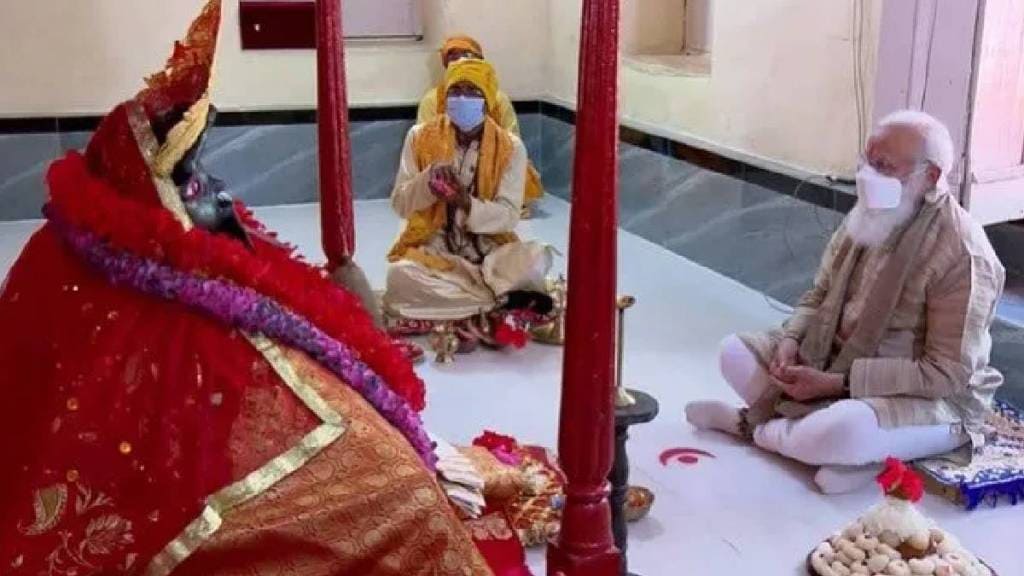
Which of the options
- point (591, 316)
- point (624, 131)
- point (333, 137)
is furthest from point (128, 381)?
point (624, 131)

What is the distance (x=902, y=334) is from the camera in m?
3.05

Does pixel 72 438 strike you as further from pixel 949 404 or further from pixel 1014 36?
pixel 1014 36

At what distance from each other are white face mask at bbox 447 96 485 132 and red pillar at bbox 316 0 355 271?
2055 mm

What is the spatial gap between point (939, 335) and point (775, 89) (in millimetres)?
1799

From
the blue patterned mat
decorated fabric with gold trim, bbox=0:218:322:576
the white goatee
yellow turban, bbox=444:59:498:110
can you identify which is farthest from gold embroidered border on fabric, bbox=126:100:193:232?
yellow turban, bbox=444:59:498:110

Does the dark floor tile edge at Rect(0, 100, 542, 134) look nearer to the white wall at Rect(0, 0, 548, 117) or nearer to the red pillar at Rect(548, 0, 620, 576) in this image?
the white wall at Rect(0, 0, 548, 117)

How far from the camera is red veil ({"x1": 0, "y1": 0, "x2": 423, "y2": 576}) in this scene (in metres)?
1.49

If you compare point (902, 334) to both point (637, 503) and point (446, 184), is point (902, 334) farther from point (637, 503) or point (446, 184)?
point (446, 184)

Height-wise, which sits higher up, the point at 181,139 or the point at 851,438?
the point at 181,139

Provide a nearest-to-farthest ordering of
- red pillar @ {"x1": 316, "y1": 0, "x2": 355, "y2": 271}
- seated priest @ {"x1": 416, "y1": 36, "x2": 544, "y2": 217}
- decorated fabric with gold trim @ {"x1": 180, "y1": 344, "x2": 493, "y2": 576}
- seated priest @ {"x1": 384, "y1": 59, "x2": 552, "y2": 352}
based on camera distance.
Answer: decorated fabric with gold trim @ {"x1": 180, "y1": 344, "x2": 493, "y2": 576} < red pillar @ {"x1": 316, "y1": 0, "x2": 355, "y2": 271} < seated priest @ {"x1": 384, "y1": 59, "x2": 552, "y2": 352} < seated priest @ {"x1": 416, "y1": 36, "x2": 544, "y2": 217}

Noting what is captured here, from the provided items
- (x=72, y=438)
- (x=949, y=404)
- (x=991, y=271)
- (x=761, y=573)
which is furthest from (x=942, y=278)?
(x=72, y=438)

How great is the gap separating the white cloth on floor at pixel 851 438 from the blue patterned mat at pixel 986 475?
0.21 feet

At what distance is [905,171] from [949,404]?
0.61 metres

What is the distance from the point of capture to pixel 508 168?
166 inches
